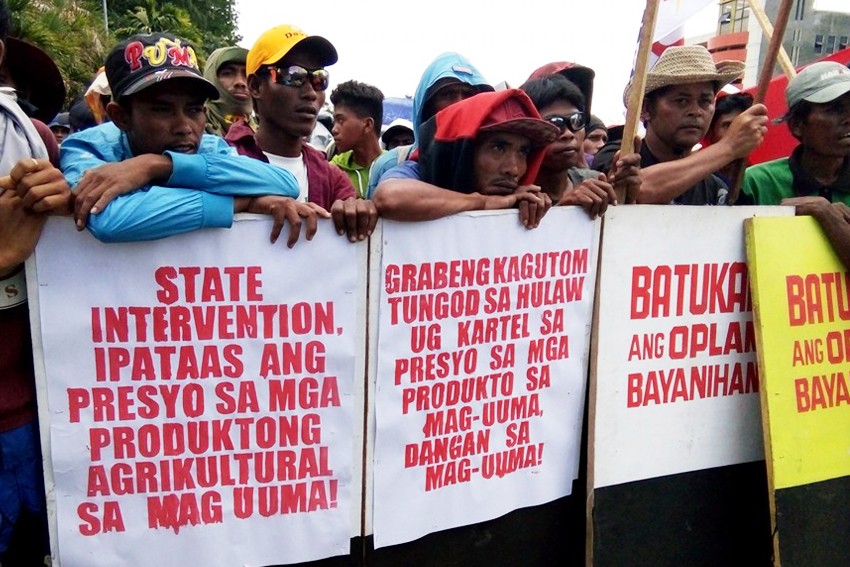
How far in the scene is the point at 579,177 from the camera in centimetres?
285

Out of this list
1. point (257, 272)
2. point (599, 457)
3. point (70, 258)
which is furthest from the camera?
point (599, 457)

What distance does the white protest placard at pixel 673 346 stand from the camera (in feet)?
8.13

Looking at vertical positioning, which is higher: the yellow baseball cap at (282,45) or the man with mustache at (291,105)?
the yellow baseball cap at (282,45)

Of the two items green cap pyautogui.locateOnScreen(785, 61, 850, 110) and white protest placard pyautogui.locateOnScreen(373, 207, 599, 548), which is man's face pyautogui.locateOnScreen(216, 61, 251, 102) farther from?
green cap pyautogui.locateOnScreen(785, 61, 850, 110)

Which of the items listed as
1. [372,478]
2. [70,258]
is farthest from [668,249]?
[70,258]

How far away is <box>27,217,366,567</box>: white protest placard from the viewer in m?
1.84

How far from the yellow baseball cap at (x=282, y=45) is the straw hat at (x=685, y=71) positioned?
1.30 metres

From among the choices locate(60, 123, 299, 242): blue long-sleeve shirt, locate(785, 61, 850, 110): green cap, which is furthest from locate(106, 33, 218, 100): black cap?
locate(785, 61, 850, 110): green cap

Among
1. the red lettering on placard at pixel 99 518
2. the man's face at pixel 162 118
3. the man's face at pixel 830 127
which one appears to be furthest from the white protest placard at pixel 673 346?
the red lettering on placard at pixel 99 518

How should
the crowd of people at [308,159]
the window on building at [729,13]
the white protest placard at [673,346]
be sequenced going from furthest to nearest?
the window on building at [729,13] < the white protest placard at [673,346] < the crowd of people at [308,159]

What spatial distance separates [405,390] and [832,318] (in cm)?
183

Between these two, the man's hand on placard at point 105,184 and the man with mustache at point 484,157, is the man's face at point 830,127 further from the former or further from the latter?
the man's hand on placard at point 105,184

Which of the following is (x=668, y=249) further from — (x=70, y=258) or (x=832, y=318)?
(x=70, y=258)

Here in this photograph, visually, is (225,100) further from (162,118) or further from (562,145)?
(562,145)
